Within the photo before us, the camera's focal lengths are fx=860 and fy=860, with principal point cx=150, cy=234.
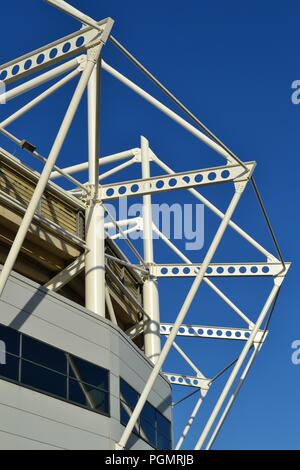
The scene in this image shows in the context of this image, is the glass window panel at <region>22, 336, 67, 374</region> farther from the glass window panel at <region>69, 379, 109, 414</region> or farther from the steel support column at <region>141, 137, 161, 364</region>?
→ the steel support column at <region>141, 137, 161, 364</region>

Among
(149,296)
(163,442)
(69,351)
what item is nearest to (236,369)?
(163,442)

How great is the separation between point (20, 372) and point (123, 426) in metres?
4.27

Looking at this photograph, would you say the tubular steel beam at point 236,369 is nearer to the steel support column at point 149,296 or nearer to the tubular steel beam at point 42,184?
the steel support column at point 149,296

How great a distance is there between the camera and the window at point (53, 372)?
63.8 feet

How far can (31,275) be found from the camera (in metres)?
25.3

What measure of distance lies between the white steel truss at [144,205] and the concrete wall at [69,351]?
98 cm

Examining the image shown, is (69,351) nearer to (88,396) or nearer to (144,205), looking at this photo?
(88,396)

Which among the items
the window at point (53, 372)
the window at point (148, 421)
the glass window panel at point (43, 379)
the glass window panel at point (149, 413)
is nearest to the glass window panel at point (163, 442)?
the window at point (148, 421)

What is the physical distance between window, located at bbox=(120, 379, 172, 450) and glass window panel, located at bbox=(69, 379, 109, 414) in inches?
40.8

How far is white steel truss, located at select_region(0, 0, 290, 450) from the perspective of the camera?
2002 cm

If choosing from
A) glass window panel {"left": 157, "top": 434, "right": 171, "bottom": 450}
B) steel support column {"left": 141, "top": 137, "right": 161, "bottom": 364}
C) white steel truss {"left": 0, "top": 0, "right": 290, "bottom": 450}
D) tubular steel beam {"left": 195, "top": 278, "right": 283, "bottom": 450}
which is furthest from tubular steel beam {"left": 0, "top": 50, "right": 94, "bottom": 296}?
steel support column {"left": 141, "top": 137, "right": 161, "bottom": 364}

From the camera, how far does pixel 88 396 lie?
21469 millimetres

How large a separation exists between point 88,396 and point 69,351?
1.25 meters
